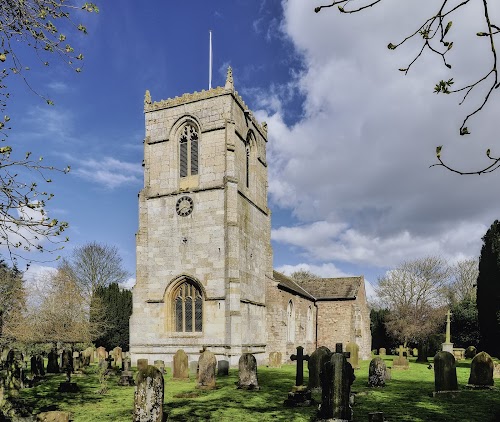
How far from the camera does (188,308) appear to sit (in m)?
23.5

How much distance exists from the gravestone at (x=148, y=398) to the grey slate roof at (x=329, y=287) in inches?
941

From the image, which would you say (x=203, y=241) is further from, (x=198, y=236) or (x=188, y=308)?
(x=188, y=308)

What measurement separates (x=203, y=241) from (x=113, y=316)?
15096 millimetres

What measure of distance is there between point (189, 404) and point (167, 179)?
601 inches

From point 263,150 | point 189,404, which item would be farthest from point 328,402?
point 263,150

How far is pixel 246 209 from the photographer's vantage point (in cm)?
2547

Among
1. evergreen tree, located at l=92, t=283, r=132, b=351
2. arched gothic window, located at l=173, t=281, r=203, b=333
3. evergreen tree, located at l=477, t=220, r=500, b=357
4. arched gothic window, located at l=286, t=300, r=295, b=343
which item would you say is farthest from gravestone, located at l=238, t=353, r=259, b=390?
evergreen tree, located at l=92, t=283, r=132, b=351

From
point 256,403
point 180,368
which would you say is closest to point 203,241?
point 180,368

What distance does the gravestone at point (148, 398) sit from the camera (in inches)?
375

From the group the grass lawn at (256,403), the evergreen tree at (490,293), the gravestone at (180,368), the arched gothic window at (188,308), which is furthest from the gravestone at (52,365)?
the evergreen tree at (490,293)

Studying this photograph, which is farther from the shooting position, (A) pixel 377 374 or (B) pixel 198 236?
(B) pixel 198 236

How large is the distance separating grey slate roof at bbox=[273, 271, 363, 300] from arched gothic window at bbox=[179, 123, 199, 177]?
39.5 ft

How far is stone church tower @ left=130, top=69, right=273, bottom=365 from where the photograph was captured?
22688mm

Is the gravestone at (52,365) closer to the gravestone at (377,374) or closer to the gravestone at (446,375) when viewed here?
the gravestone at (377,374)
